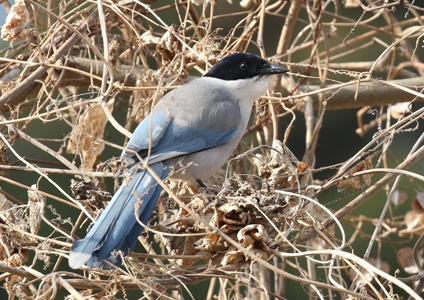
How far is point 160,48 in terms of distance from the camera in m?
2.78

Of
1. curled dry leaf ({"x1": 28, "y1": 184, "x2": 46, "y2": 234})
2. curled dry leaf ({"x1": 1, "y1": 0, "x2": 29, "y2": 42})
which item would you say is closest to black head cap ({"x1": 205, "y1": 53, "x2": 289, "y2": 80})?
curled dry leaf ({"x1": 1, "y1": 0, "x2": 29, "y2": 42})

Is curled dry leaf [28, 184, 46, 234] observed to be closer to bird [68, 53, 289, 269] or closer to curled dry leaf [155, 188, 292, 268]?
bird [68, 53, 289, 269]

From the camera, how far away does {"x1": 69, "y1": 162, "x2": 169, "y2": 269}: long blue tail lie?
6.29 feet

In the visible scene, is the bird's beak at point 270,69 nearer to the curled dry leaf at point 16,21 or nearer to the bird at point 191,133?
the bird at point 191,133

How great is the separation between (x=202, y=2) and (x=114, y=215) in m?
1.29

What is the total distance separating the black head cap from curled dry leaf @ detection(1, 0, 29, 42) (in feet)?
3.42

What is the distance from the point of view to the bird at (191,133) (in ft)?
7.03

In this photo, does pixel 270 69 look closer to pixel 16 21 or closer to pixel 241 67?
pixel 241 67

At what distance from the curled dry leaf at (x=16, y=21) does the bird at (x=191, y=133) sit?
0.73m

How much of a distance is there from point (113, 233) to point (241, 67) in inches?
56.4

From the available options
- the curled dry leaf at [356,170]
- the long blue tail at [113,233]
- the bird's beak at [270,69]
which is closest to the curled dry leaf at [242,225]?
the long blue tail at [113,233]

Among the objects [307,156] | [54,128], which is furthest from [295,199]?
[54,128]

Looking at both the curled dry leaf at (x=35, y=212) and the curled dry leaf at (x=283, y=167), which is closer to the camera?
the curled dry leaf at (x=35, y=212)

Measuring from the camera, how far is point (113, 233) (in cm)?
203
